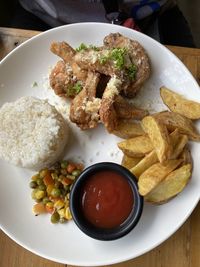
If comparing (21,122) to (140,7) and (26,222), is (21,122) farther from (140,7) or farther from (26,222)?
(140,7)

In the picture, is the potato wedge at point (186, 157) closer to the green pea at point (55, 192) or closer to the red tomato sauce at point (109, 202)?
the red tomato sauce at point (109, 202)

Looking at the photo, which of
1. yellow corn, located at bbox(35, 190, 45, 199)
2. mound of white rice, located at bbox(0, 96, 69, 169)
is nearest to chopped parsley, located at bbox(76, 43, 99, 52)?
mound of white rice, located at bbox(0, 96, 69, 169)

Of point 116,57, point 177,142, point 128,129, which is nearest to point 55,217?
point 128,129

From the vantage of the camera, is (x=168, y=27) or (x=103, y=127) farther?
(x=168, y=27)

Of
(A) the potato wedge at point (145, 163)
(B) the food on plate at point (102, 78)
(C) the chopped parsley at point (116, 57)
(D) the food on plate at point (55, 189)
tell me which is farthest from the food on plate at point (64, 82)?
(A) the potato wedge at point (145, 163)

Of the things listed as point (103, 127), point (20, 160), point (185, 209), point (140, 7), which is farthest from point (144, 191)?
point (140, 7)

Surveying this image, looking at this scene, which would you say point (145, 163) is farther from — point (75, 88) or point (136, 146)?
point (75, 88)
